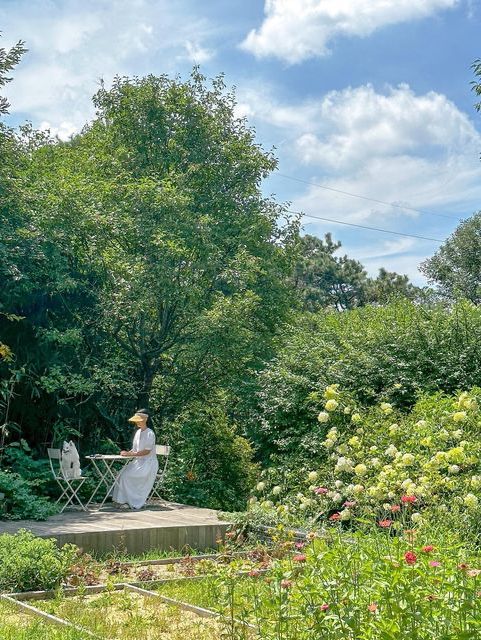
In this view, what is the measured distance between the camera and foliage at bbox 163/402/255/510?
1177 cm

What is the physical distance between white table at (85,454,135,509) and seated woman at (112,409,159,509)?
12 centimetres

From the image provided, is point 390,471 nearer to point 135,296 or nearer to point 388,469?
point 388,469

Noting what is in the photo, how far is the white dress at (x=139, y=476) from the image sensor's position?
33.8 ft

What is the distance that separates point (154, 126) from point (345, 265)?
31646 millimetres

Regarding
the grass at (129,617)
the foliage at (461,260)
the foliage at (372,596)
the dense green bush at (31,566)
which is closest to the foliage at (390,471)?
the foliage at (372,596)

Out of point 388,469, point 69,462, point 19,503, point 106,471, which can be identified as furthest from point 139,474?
point 388,469

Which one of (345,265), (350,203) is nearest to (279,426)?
(350,203)

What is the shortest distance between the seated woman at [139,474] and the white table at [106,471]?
0.12 metres

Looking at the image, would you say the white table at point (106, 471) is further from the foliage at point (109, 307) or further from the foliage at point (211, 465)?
the foliage at point (211, 465)

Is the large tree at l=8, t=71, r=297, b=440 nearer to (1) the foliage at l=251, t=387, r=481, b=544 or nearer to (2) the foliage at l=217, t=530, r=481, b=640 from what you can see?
(1) the foliage at l=251, t=387, r=481, b=544

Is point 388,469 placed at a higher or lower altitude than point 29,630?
higher

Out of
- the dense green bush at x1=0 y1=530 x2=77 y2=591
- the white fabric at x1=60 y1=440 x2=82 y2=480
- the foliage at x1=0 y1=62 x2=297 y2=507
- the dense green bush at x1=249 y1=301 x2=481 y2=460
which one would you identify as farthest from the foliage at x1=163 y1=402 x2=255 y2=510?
the dense green bush at x1=0 y1=530 x2=77 y2=591

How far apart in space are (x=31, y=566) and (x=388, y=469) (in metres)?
2.81

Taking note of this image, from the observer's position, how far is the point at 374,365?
1085cm
